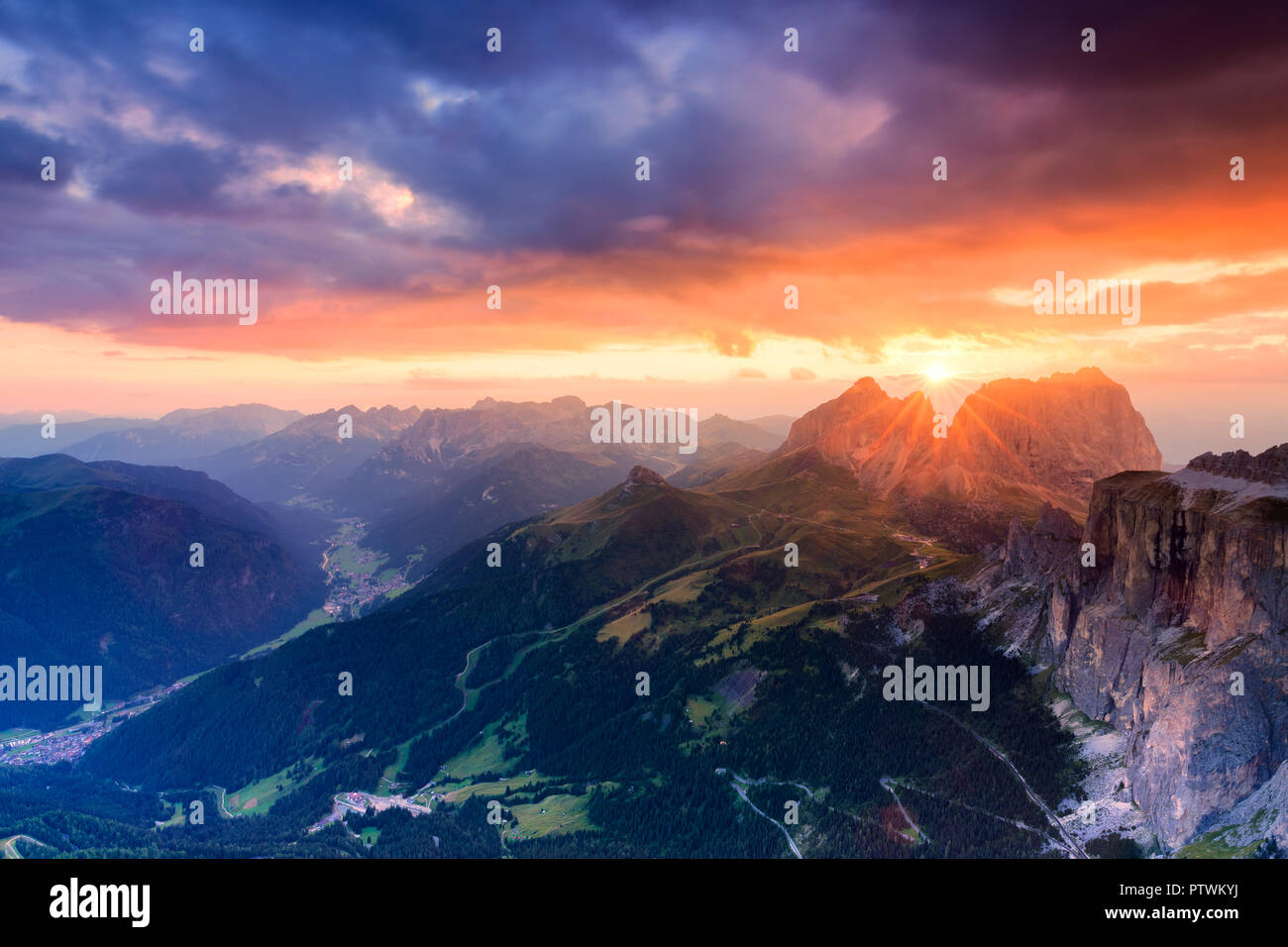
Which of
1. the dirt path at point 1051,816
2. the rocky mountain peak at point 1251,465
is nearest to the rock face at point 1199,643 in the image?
the rocky mountain peak at point 1251,465

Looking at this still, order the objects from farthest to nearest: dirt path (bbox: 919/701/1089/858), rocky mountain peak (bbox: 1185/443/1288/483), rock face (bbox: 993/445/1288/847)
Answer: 1. rocky mountain peak (bbox: 1185/443/1288/483)
2. dirt path (bbox: 919/701/1089/858)
3. rock face (bbox: 993/445/1288/847)

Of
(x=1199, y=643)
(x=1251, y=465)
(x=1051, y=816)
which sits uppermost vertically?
(x=1251, y=465)

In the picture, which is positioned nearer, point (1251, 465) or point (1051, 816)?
point (1051, 816)

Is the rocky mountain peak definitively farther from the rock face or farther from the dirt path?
the dirt path

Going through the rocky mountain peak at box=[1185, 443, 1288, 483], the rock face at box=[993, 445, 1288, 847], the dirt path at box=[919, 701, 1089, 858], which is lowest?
the dirt path at box=[919, 701, 1089, 858]

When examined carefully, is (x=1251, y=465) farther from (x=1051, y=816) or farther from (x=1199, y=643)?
(x=1051, y=816)

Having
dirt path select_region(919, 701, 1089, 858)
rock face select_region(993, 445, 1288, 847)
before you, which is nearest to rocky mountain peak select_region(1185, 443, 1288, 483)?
rock face select_region(993, 445, 1288, 847)

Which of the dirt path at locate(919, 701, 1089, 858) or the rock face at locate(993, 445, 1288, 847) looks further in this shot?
the dirt path at locate(919, 701, 1089, 858)

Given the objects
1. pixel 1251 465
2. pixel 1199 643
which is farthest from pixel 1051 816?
A: pixel 1251 465

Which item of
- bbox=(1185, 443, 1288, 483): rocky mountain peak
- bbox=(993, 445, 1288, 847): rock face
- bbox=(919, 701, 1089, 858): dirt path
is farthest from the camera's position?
bbox=(1185, 443, 1288, 483): rocky mountain peak
